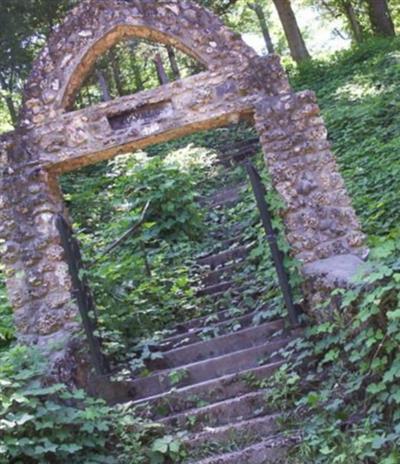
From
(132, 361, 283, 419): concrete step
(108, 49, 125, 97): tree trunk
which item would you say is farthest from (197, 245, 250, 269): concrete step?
(108, 49, 125, 97): tree trunk

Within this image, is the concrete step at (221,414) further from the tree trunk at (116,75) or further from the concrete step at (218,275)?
the tree trunk at (116,75)

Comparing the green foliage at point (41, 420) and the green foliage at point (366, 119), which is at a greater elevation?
the green foliage at point (366, 119)

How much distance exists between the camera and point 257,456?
4477mm

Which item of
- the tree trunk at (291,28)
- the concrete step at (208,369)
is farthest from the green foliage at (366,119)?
the concrete step at (208,369)

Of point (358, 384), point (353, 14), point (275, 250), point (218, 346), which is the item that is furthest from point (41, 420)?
point (353, 14)

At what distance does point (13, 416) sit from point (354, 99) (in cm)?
1106

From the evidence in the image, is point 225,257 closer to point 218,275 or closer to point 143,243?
point 218,275

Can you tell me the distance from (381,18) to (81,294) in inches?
646

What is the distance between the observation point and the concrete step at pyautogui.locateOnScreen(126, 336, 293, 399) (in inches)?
228

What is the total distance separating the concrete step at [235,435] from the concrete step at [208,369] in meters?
0.92

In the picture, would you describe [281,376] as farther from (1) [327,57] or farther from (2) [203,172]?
(1) [327,57]

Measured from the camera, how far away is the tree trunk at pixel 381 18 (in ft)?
62.1

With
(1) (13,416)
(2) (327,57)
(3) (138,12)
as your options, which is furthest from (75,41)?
(2) (327,57)

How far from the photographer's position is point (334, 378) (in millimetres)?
4926
